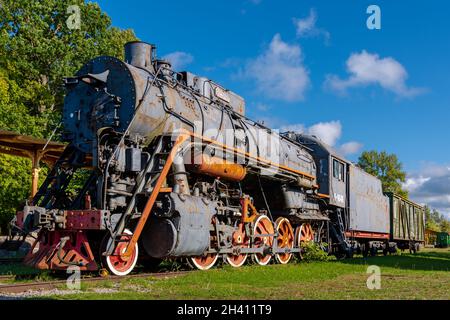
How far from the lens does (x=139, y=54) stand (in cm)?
1180

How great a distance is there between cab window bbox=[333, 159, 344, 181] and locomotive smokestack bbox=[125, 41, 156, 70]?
10022mm

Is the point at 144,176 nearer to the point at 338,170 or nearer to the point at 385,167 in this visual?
the point at 338,170

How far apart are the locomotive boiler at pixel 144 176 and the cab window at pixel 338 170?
6361 millimetres

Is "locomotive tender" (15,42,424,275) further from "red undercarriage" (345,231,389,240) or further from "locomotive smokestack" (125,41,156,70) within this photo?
"red undercarriage" (345,231,389,240)

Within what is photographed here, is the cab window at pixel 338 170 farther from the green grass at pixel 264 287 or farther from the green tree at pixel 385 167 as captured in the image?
the green tree at pixel 385 167

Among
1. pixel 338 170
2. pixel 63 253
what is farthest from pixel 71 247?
pixel 338 170

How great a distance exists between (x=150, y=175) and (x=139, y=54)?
3.28 m

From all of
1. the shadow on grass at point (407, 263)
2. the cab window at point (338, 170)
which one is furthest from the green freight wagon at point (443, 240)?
the cab window at point (338, 170)

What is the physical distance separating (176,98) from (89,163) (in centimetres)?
254

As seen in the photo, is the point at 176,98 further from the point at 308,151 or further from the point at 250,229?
the point at 308,151

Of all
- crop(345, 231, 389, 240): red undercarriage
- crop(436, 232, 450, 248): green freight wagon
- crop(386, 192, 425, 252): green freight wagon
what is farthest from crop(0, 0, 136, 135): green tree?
crop(436, 232, 450, 248): green freight wagon

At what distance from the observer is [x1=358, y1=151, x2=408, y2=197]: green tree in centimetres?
6850

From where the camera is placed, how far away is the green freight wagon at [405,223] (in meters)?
28.8
